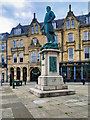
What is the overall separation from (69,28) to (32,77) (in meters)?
15.9

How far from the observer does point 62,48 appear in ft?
101

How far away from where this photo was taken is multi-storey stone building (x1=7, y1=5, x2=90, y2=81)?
28.8m

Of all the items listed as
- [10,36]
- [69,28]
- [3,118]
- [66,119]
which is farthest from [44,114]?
[10,36]

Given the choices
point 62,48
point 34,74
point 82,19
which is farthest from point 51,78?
point 82,19

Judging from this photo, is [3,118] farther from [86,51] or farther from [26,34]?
[26,34]

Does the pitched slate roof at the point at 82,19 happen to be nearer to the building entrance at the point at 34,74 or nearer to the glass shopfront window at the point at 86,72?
the glass shopfront window at the point at 86,72

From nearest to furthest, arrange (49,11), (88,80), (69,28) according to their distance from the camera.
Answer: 1. (49,11)
2. (88,80)
3. (69,28)

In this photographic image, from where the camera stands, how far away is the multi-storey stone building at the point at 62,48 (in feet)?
94.3

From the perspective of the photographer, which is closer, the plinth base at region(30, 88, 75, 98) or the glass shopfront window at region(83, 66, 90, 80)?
the plinth base at region(30, 88, 75, 98)

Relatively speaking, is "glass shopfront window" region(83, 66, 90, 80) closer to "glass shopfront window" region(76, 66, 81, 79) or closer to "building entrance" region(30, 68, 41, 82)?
"glass shopfront window" region(76, 66, 81, 79)

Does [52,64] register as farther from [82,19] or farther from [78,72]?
[82,19]

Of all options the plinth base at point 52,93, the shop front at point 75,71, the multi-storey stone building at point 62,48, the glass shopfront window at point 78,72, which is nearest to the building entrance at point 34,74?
the multi-storey stone building at point 62,48

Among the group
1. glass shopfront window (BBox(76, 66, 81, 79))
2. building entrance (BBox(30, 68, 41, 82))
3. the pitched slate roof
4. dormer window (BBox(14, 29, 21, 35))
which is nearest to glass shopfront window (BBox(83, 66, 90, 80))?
glass shopfront window (BBox(76, 66, 81, 79))

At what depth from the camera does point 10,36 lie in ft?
117
